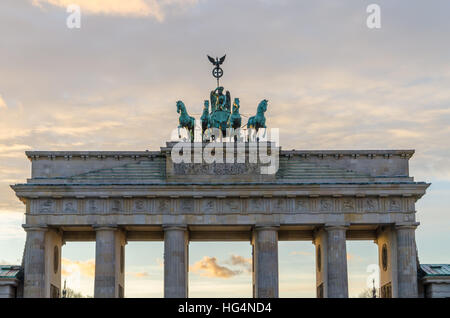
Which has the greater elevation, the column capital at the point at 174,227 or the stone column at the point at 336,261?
the column capital at the point at 174,227

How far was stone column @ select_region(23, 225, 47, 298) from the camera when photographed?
63.3 metres

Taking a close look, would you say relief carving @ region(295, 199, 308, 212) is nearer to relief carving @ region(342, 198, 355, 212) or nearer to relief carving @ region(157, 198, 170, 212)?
relief carving @ region(342, 198, 355, 212)

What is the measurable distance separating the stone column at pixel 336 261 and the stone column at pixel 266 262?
3744mm

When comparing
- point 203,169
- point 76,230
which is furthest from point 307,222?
point 76,230

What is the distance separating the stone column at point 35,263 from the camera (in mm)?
63312

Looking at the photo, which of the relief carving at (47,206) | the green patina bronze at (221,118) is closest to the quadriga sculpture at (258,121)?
the green patina bronze at (221,118)

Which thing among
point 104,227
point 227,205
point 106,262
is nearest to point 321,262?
point 227,205

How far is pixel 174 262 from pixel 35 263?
9.64m

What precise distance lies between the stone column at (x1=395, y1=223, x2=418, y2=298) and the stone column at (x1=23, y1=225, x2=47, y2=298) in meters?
24.8

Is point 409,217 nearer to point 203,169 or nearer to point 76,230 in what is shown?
point 203,169

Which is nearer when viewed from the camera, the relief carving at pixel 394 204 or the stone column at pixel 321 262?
the relief carving at pixel 394 204

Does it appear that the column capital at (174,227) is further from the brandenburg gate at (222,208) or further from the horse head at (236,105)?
the horse head at (236,105)
